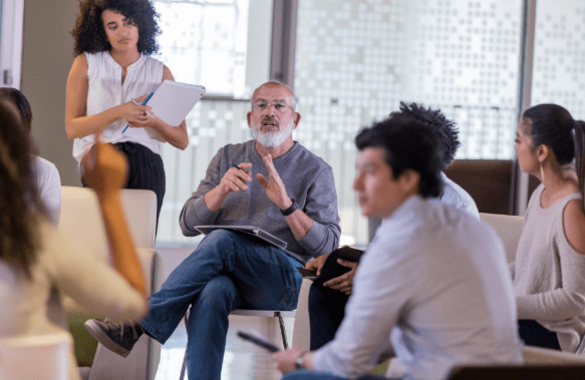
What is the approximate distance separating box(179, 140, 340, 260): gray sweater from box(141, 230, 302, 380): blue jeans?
0.67 ft

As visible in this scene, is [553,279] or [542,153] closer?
[553,279]

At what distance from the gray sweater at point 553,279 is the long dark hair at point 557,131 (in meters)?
0.18

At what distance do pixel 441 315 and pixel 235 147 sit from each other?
1.95 metres

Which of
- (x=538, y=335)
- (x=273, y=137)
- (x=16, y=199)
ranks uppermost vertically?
(x=273, y=137)

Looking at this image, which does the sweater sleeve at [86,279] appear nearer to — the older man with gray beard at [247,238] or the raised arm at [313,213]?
the older man with gray beard at [247,238]

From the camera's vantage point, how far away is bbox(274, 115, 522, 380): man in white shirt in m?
1.15

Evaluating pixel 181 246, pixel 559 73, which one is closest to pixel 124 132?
pixel 181 246

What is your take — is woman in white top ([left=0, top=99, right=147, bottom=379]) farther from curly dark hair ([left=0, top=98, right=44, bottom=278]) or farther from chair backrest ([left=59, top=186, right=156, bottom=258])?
chair backrest ([left=59, top=186, right=156, bottom=258])

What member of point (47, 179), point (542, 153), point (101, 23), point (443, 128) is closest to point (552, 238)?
point (542, 153)

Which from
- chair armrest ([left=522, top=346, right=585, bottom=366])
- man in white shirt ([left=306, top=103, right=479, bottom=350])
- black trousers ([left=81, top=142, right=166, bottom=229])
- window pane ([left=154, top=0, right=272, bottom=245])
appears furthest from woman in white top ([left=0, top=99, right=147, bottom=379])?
window pane ([left=154, top=0, right=272, bottom=245])

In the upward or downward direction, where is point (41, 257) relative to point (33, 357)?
upward

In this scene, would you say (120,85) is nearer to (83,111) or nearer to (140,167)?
(83,111)

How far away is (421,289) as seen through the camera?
3.77 feet

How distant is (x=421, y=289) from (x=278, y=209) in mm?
1643
